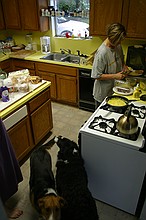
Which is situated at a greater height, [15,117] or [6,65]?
[6,65]

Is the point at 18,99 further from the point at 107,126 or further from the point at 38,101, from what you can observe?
the point at 107,126

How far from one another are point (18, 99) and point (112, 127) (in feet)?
3.60

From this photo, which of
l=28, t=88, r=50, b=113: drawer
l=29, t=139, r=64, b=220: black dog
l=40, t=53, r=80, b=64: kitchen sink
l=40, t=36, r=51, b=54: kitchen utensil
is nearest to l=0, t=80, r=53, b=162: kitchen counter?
l=28, t=88, r=50, b=113: drawer

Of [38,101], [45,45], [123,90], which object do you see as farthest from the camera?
[45,45]

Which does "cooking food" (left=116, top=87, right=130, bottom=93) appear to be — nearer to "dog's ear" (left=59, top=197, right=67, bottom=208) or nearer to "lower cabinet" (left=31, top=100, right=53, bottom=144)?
"lower cabinet" (left=31, top=100, right=53, bottom=144)

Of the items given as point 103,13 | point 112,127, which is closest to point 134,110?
point 112,127

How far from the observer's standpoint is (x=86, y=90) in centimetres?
350

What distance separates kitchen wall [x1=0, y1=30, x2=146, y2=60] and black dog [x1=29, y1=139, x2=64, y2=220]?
217 centimetres

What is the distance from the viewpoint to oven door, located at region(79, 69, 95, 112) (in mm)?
3350

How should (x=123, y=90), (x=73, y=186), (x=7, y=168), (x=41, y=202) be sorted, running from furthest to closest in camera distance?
(x=123, y=90) < (x=7, y=168) < (x=73, y=186) < (x=41, y=202)

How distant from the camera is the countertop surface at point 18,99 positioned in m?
2.09

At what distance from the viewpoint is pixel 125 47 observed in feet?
11.2

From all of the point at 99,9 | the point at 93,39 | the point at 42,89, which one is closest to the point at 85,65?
the point at 93,39

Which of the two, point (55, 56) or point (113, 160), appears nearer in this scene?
point (113, 160)
